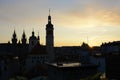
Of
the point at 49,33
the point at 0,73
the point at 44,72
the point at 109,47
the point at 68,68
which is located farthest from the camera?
the point at 109,47

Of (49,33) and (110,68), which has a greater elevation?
(49,33)

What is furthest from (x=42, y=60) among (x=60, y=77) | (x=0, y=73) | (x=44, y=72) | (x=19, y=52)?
(x=60, y=77)

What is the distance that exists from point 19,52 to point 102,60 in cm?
4844

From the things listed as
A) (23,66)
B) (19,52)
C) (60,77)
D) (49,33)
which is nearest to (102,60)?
(49,33)

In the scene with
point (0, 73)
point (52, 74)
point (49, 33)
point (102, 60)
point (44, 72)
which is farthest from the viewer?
point (49, 33)

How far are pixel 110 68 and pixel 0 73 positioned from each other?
3144 cm

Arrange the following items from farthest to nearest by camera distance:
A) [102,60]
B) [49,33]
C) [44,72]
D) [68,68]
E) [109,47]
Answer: [109,47], [49,33], [102,60], [44,72], [68,68]

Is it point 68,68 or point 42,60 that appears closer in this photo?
point 68,68

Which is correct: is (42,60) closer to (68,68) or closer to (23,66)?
(23,66)

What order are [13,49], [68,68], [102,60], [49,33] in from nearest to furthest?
[68,68], [102,60], [49,33], [13,49]

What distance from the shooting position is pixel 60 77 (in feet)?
115

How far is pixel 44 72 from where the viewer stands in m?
57.0

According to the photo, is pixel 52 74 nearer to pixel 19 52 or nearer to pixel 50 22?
pixel 50 22

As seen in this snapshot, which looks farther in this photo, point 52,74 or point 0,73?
point 0,73
